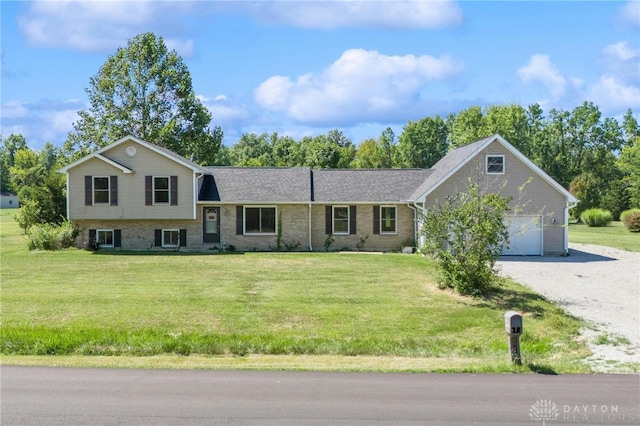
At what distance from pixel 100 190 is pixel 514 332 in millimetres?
26491

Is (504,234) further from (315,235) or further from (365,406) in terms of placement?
(315,235)

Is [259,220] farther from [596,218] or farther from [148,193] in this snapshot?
[596,218]

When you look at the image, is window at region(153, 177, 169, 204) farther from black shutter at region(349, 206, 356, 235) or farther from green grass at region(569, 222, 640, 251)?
green grass at region(569, 222, 640, 251)

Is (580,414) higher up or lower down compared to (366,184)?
lower down

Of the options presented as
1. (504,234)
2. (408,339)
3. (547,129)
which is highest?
(547,129)

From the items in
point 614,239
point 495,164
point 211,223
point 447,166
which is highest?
point 447,166

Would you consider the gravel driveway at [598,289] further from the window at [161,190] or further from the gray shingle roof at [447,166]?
the window at [161,190]

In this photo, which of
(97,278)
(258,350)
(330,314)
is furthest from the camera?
(97,278)

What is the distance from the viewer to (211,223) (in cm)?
3484

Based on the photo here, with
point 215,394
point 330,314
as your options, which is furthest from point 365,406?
point 330,314

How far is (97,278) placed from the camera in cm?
2389

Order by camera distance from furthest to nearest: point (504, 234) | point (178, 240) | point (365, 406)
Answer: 1. point (178, 240)
2. point (504, 234)
3. point (365, 406)

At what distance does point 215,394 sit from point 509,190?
2476 cm

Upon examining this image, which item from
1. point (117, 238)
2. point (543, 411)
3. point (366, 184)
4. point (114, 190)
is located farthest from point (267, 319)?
point (366, 184)
